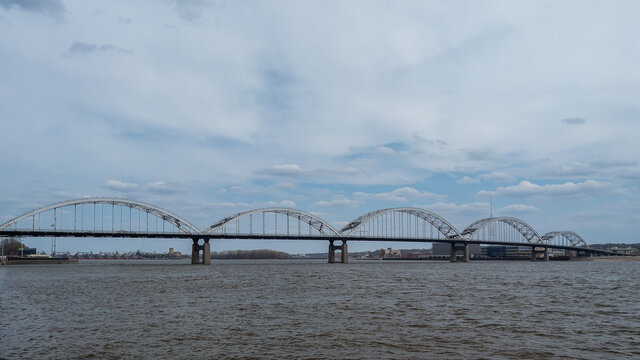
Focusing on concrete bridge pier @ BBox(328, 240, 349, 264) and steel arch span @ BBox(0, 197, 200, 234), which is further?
concrete bridge pier @ BBox(328, 240, 349, 264)

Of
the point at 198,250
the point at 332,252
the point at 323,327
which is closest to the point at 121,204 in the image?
the point at 198,250

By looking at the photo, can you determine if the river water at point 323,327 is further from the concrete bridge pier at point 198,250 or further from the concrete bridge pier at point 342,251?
the concrete bridge pier at point 342,251

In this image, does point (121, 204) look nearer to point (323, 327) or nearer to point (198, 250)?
point (198, 250)

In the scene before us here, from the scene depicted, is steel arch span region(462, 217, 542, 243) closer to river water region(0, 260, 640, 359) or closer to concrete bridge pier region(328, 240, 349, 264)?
concrete bridge pier region(328, 240, 349, 264)

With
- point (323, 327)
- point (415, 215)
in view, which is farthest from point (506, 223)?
point (323, 327)

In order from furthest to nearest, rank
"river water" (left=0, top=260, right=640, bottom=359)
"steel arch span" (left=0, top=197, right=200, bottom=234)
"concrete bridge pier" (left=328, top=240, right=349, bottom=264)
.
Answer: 1. "concrete bridge pier" (left=328, top=240, right=349, bottom=264)
2. "steel arch span" (left=0, top=197, right=200, bottom=234)
3. "river water" (left=0, top=260, right=640, bottom=359)

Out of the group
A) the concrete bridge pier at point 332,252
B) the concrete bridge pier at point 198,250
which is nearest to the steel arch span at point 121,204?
the concrete bridge pier at point 198,250

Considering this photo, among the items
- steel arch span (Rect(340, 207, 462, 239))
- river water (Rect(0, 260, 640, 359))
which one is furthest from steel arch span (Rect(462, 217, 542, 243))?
river water (Rect(0, 260, 640, 359))

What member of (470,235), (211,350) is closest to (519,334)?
(211,350)

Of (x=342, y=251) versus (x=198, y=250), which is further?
(x=342, y=251)

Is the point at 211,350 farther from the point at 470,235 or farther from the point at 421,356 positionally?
the point at 470,235

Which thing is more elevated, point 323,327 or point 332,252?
point 323,327

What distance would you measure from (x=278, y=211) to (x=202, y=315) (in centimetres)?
9998

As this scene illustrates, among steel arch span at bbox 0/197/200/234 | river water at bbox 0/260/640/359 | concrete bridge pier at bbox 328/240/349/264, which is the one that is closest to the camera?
river water at bbox 0/260/640/359
